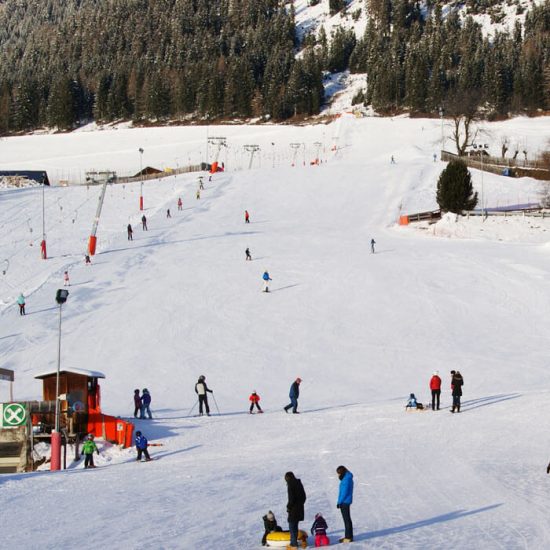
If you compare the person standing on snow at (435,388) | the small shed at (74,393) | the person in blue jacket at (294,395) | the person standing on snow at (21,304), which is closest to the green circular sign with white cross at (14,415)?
the small shed at (74,393)

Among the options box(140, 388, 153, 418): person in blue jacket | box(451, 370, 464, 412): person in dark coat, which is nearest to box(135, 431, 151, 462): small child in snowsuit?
box(140, 388, 153, 418): person in blue jacket

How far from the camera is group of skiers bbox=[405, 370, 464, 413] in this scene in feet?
64.6

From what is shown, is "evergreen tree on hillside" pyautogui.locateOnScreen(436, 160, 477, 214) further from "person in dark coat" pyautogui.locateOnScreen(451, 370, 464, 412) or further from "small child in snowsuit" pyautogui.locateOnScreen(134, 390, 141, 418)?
"small child in snowsuit" pyautogui.locateOnScreen(134, 390, 141, 418)

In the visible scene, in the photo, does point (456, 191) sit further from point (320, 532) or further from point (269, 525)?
point (269, 525)

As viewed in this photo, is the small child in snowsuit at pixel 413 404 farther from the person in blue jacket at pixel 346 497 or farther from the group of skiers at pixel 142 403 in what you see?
the person in blue jacket at pixel 346 497

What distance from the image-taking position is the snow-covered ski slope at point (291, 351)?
12445 millimetres

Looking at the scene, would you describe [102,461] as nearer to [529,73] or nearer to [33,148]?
[33,148]

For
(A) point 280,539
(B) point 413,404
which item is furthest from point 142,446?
(A) point 280,539

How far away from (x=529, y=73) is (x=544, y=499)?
4633 inches

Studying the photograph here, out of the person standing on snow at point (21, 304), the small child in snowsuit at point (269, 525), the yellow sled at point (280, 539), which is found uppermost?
the small child in snowsuit at point (269, 525)

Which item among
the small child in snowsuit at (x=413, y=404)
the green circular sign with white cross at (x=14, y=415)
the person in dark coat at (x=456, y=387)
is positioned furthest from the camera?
the small child in snowsuit at (x=413, y=404)

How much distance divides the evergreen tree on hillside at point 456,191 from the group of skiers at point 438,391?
106 ft

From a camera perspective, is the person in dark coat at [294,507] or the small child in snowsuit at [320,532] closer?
the person in dark coat at [294,507]

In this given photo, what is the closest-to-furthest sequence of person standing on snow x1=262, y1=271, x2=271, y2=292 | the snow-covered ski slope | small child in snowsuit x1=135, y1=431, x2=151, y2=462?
the snow-covered ski slope
small child in snowsuit x1=135, y1=431, x2=151, y2=462
person standing on snow x1=262, y1=271, x2=271, y2=292
